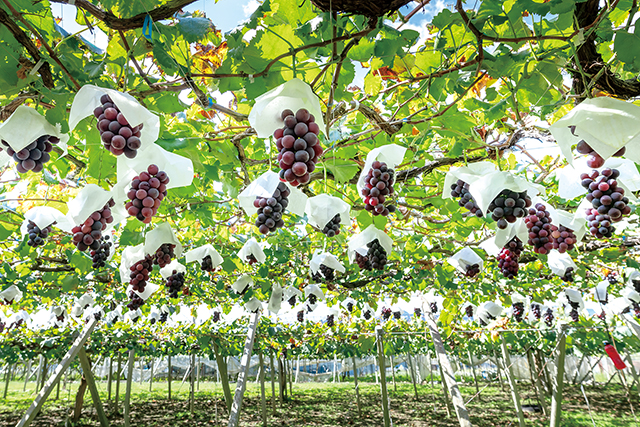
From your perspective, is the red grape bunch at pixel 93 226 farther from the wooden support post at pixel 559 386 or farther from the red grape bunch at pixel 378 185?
the wooden support post at pixel 559 386

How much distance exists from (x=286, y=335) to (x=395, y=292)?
3672mm

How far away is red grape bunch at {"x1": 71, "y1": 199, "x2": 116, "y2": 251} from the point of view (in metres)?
1.86

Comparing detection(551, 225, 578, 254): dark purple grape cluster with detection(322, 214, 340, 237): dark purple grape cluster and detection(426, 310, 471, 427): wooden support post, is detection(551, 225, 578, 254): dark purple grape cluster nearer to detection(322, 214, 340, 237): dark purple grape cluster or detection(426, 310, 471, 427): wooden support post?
detection(322, 214, 340, 237): dark purple grape cluster

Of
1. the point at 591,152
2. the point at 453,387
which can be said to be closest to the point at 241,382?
the point at 453,387

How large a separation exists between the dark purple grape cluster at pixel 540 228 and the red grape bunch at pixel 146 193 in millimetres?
1885

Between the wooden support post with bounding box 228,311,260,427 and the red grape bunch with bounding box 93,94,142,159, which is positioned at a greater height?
the red grape bunch with bounding box 93,94,142,159

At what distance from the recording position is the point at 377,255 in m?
2.50

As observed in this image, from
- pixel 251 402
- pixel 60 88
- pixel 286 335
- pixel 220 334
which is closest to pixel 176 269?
pixel 60 88

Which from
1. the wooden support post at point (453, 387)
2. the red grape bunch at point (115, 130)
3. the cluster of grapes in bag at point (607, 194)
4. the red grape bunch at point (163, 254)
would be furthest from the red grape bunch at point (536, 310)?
the red grape bunch at point (115, 130)

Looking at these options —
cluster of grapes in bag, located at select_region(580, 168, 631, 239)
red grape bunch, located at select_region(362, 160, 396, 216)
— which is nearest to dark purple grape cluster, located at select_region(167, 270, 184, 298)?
red grape bunch, located at select_region(362, 160, 396, 216)

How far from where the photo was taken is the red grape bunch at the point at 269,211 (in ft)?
5.64

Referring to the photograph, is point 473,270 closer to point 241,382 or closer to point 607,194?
point 607,194

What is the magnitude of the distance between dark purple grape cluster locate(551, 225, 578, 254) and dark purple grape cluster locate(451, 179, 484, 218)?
59cm

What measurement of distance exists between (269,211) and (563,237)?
1.73 m
